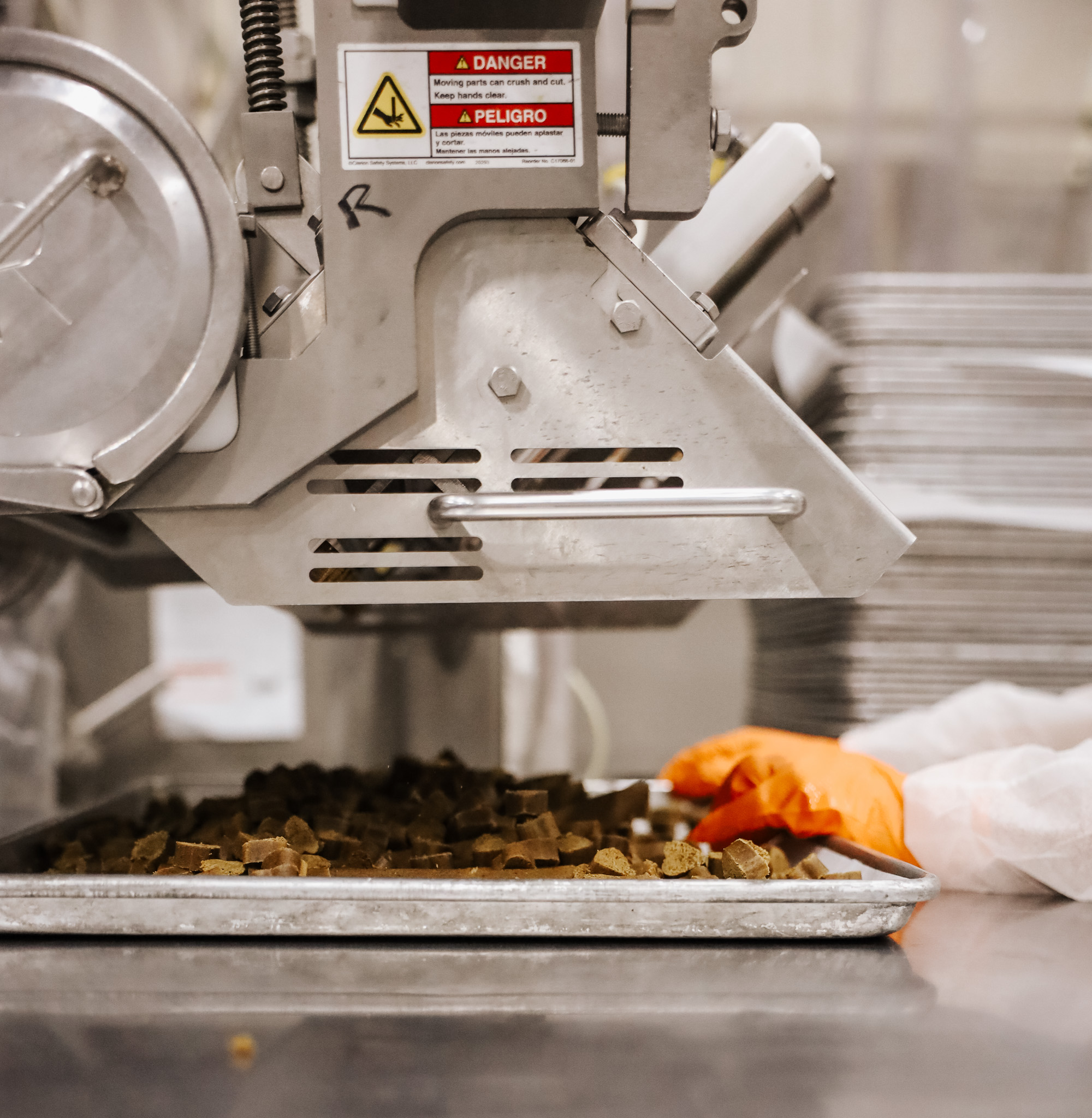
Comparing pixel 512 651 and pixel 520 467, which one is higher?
pixel 520 467

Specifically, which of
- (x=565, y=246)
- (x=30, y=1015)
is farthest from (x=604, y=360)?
(x=30, y=1015)

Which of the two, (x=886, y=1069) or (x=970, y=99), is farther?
(x=970, y=99)

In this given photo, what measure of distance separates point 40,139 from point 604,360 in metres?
0.49

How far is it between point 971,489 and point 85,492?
1419mm

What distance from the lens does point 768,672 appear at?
6.13 feet

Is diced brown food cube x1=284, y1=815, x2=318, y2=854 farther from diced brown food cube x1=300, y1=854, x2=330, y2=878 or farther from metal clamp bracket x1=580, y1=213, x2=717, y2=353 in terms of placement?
metal clamp bracket x1=580, y1=213, x2=717, y2=353

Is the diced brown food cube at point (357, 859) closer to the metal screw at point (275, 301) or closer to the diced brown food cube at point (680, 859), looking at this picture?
the diced brown food cube at point (680, 859)

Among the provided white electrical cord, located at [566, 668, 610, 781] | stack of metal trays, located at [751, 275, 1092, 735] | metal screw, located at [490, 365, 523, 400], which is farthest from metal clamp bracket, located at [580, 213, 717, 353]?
white electrical cord, located at [566, 668, 610, 781]

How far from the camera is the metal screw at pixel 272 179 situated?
2.56 ft

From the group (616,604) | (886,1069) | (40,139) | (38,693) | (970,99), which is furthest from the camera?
(970,99)

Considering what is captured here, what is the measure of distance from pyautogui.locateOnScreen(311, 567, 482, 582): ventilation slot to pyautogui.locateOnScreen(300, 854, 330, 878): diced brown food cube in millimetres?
241

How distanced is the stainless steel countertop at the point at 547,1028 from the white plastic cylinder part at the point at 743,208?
0.60 metres

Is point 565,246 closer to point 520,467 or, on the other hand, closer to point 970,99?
point 520,467

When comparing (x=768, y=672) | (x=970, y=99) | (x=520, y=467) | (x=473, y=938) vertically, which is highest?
(x=970, y=99)
